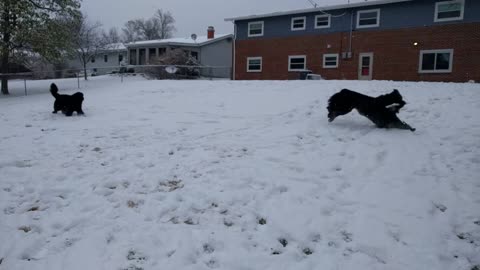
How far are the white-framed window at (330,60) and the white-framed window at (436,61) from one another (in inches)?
197

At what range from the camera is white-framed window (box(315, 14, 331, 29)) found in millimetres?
24141

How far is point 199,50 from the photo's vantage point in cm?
3781

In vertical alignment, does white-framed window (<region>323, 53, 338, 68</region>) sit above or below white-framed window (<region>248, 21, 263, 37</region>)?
below

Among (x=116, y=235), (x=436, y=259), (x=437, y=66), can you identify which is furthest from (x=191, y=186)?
(x=437, y=66)

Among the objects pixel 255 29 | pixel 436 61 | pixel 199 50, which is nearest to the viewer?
pixel 436 61

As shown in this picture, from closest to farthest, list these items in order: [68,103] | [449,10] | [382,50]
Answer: [68,103] → [449,10] → [382,50]

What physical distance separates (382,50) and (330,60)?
3299 millimetres

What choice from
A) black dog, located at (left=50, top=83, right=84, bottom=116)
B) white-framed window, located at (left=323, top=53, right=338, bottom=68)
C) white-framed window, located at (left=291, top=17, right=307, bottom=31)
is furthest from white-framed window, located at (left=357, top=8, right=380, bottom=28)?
black dog, located at (left=50, top=83, right=84, bottom=116)

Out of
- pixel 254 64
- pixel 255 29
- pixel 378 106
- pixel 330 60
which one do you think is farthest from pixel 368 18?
pixel 378 106

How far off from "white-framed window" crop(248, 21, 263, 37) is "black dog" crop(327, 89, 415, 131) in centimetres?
2006

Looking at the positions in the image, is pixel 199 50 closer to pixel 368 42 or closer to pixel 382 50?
pixel 368 42

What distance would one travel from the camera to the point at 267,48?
1060 inches

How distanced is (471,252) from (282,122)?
18.2 ft

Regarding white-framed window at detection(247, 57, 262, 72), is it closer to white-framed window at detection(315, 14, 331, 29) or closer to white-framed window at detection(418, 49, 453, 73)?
white-framed window at detection(315, 14, 331, 29)
